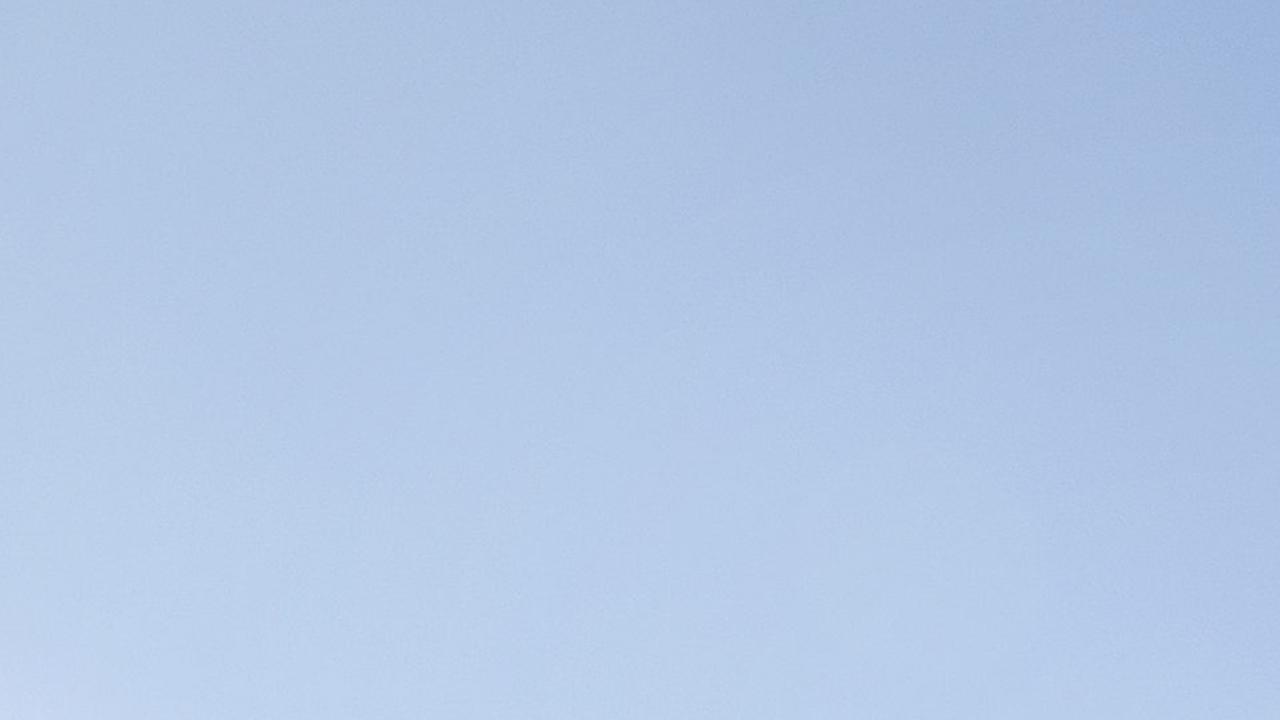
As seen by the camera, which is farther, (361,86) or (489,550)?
(489,550)

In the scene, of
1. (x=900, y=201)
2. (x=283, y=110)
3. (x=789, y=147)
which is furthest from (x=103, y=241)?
(x=900, y=201)

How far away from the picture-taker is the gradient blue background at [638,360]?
5.55ft

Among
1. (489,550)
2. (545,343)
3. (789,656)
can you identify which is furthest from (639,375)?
(789,656)

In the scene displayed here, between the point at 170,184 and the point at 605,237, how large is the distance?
1.74 ft

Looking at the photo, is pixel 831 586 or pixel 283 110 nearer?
pixel 283 110

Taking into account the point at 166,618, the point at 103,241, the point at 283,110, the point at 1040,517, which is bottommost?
the point at 166,618

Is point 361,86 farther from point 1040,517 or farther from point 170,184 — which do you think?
point 1040,517

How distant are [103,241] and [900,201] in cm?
97

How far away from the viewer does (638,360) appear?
70.4 inches

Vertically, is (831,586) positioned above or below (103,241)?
below

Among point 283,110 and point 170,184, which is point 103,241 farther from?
point 283,110

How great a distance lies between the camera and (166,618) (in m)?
1.86

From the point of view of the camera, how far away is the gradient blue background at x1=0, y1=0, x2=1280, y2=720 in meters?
1.69

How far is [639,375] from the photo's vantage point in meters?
1.80
